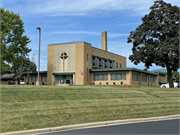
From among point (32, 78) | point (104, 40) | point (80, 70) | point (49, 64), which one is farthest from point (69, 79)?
point (104, 40)

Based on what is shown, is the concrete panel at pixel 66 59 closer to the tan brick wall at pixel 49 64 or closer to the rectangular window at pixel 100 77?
the tan brick wall at pixel 49 64

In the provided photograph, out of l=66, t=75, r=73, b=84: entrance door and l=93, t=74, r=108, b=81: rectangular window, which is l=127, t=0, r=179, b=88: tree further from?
l=66, t=75, r=73, b=84: entrance door

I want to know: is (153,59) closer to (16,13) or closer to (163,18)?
(163,18)

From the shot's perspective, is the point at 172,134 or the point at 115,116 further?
the point at 115,116

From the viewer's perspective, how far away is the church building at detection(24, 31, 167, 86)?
51.0 metres

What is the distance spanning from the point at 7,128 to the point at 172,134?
7154 millimetres

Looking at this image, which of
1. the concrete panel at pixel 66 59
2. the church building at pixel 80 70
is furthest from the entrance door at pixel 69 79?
the concrete panel at pixel 66 59

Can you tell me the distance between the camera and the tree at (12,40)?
40.8 m

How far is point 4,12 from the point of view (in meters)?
41.8

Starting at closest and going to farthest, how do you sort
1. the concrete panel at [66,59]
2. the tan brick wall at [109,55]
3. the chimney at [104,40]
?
the concrete panel at [66,59] < the tan brick wall at [109,55] < the chimney at [104,40]

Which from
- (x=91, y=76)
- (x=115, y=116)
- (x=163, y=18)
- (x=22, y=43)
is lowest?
(x=115, y=116)

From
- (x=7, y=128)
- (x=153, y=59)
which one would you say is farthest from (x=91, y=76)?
(x=7, y=128)

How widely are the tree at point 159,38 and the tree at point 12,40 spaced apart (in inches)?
823

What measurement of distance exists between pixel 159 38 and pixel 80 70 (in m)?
18.1
